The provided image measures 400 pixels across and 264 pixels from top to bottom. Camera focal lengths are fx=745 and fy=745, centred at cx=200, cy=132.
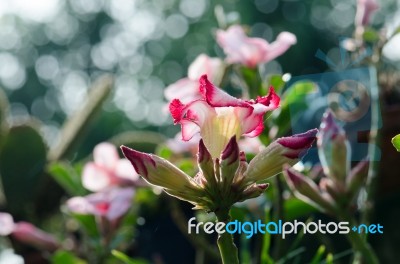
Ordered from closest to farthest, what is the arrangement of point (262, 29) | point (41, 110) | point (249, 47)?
point (249, 47), point (262, 29), point (41, 110)

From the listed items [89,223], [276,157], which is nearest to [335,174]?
[276,157]

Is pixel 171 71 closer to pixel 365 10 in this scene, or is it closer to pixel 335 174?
pixel 365 10

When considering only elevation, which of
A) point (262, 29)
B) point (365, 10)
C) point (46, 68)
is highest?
point (365, 10)

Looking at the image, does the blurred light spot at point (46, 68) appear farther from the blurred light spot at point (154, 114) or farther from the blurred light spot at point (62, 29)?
the blurred light spot at point (154, 114)

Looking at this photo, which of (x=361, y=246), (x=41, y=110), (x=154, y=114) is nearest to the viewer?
(x=361, y=246)

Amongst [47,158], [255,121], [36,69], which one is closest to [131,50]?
[36,69]

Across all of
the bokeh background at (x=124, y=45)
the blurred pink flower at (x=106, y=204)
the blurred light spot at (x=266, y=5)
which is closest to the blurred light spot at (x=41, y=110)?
the bokeh background at (x=124, y=45)

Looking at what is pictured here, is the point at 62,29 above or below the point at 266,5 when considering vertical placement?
below

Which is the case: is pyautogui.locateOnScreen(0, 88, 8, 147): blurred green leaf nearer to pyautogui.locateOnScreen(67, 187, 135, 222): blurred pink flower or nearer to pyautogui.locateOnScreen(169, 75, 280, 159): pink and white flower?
pyautogui.locateOnScreen(67, 187, 135, 222): blurred pink flower
